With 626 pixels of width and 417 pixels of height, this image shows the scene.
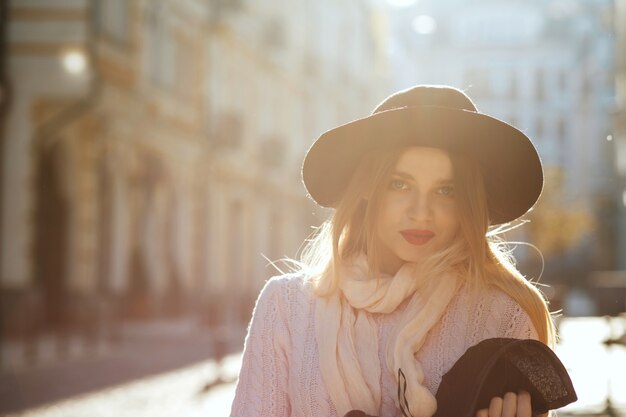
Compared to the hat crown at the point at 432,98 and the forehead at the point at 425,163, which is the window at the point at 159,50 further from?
the forehead at the point at 425,163

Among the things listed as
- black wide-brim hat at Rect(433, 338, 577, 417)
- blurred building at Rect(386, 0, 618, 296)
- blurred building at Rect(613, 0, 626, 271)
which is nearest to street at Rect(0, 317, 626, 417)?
blurred building at Rect(613, 0, 626, 271)

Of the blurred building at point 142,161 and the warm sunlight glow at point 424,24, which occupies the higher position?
the warm sunlight glow at point 424,24

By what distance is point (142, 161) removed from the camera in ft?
84.1

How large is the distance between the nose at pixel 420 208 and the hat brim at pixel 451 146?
0.13 meters

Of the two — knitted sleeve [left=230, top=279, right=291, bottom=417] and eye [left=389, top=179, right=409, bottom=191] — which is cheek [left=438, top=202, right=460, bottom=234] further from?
knitted sleeve [left=230, top=279, right=291, bottom=417]

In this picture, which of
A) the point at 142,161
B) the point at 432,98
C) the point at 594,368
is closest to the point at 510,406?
the point at 432,98

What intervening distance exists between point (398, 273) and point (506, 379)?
1.50 feet

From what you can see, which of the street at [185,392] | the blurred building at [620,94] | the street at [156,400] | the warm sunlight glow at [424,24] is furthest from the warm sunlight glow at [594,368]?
the warm sunlight glow at [424,24]

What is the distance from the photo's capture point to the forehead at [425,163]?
9.83 ft

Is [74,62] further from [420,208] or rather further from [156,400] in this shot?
[420,208]

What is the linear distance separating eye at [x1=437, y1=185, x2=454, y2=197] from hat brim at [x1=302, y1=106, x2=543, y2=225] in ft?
0.30

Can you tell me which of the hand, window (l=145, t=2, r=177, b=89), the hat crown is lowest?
the hand

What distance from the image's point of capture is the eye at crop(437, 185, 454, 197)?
302 centimetres

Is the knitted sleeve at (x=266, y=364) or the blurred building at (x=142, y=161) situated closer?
the knitted sleeve at (x=266, y=364)
